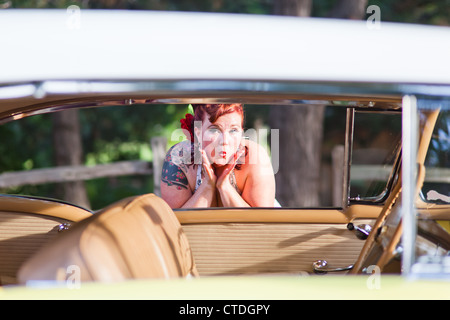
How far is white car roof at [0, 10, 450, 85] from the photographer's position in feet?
4.58

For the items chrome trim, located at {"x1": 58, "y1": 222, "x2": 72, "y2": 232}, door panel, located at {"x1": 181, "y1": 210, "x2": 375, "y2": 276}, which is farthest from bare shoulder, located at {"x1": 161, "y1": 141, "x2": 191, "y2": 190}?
chrome trim, located at {"x1": 58, "y1": 222, "x2": 72, "y2": 232}

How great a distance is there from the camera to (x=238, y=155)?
2.85 meters

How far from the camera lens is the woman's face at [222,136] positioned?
8.82 ft

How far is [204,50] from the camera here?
1440mm

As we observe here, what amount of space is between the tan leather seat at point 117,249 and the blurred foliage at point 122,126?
7.80m

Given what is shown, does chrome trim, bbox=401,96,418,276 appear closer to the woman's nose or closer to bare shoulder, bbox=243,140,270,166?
the woman's nose

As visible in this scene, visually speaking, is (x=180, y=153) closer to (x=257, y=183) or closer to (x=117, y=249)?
(x=257, y=183)

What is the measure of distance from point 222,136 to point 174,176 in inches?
23.2

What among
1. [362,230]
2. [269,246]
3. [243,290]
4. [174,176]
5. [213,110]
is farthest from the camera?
[174,176]

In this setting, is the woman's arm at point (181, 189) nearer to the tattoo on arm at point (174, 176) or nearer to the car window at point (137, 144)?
the tattoo on arm at point (174, 176)

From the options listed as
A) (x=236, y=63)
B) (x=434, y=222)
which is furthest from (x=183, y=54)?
(x=434, y=222)

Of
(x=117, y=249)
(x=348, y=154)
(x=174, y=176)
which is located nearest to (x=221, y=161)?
(x=174, y=176)

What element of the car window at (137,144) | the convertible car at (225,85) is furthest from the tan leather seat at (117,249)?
the car window at (137,144)
